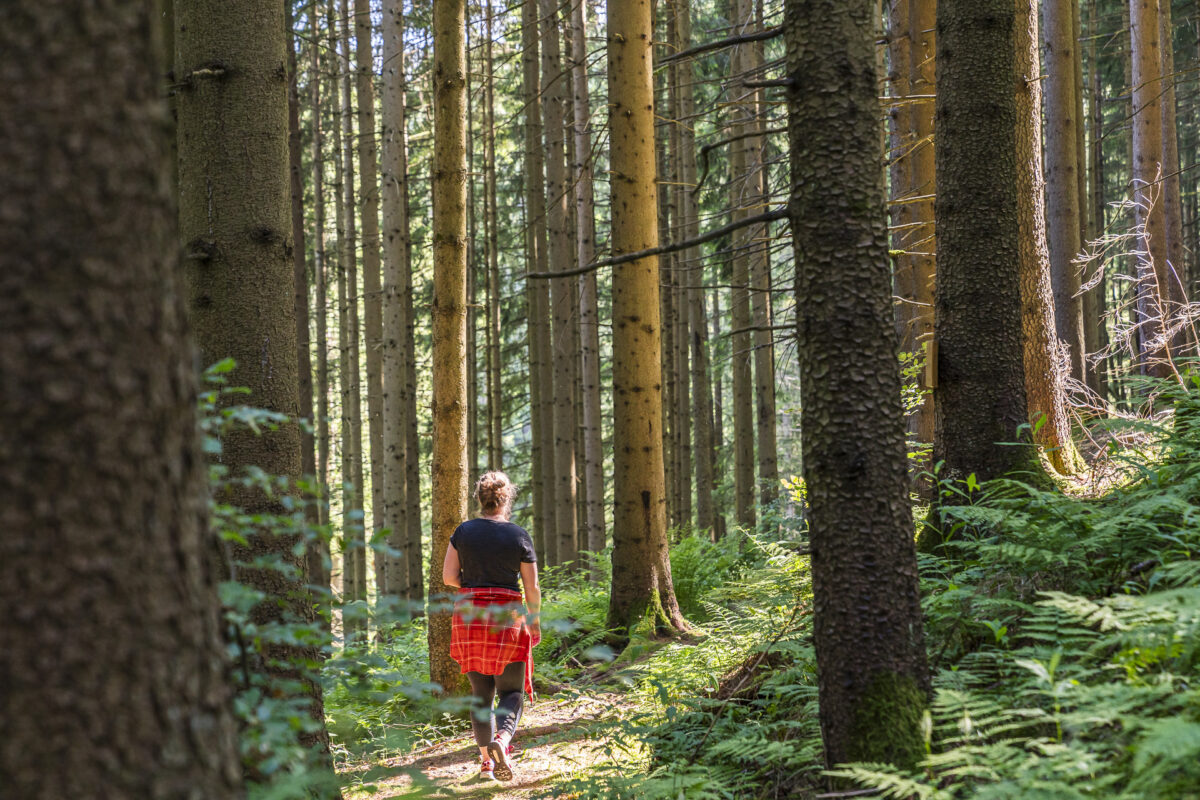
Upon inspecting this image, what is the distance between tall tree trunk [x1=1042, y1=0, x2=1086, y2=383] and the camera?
40.2 feet

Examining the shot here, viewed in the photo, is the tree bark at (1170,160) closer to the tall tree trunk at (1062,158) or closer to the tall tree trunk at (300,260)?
the tall tree trunk at (1062,158)

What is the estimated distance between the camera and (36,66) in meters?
1.39

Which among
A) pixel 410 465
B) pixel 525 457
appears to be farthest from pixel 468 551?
pixel 525 457

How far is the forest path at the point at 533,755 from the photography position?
17.2ft

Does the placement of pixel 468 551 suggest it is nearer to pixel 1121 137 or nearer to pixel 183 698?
pixel 183 698

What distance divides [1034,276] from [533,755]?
4.89m

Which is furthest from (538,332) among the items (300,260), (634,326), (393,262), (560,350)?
(634,326)

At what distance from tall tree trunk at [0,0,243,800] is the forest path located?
3.33 metres

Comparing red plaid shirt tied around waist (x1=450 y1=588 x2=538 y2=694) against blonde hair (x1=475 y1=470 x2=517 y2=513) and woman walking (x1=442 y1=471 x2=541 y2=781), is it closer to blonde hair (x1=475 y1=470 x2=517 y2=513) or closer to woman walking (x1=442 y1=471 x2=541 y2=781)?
woman walking (x1=442 y1=471 x2=541 y2=781)

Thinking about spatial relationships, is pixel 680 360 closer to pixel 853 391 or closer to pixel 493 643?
pixel 493 643

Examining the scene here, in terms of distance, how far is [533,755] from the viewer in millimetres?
6219

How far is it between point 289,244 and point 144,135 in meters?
2.42

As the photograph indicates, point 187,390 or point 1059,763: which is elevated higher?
point 187,390

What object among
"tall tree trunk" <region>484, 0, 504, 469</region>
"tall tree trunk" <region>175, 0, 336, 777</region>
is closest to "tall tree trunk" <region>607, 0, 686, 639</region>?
"tall tree trunk" <region>175, 0, 336, 777</region>
